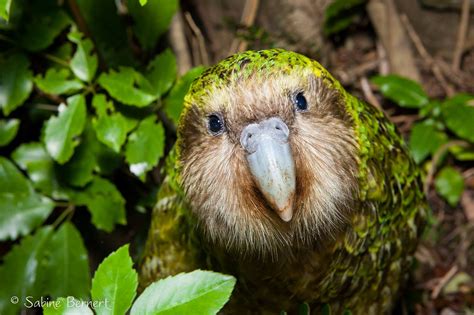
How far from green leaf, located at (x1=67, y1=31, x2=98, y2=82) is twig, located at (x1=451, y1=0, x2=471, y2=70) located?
2245mm

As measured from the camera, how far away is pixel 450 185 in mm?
3906

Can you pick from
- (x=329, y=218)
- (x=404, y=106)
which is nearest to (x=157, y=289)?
(x=329, y=218)

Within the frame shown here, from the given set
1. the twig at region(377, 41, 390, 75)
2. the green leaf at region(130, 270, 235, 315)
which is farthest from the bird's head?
the twig at region(377, 41, 390, 75)

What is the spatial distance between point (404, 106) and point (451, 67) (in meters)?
0.58

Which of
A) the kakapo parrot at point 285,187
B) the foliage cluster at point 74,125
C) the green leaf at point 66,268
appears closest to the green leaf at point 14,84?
the foliage cluster at point 74,125

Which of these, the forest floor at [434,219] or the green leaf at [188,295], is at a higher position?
the green leaf at [188,295]

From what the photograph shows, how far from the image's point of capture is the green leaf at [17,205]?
3172 millimetres

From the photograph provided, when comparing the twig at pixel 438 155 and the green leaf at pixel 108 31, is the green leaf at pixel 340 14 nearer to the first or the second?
the twig at pixel 438 155

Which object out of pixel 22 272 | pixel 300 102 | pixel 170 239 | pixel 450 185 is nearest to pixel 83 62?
pixel 170 239

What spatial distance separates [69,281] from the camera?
10.3ft

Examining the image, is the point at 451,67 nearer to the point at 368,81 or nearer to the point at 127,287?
the point at 368,81

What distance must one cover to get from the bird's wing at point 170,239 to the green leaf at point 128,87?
27cm

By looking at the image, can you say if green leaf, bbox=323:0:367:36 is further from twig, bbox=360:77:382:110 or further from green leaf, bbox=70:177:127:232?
green leaf, bbox=70:177:127:232

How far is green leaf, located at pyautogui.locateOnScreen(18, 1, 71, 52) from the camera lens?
10.7 feet
